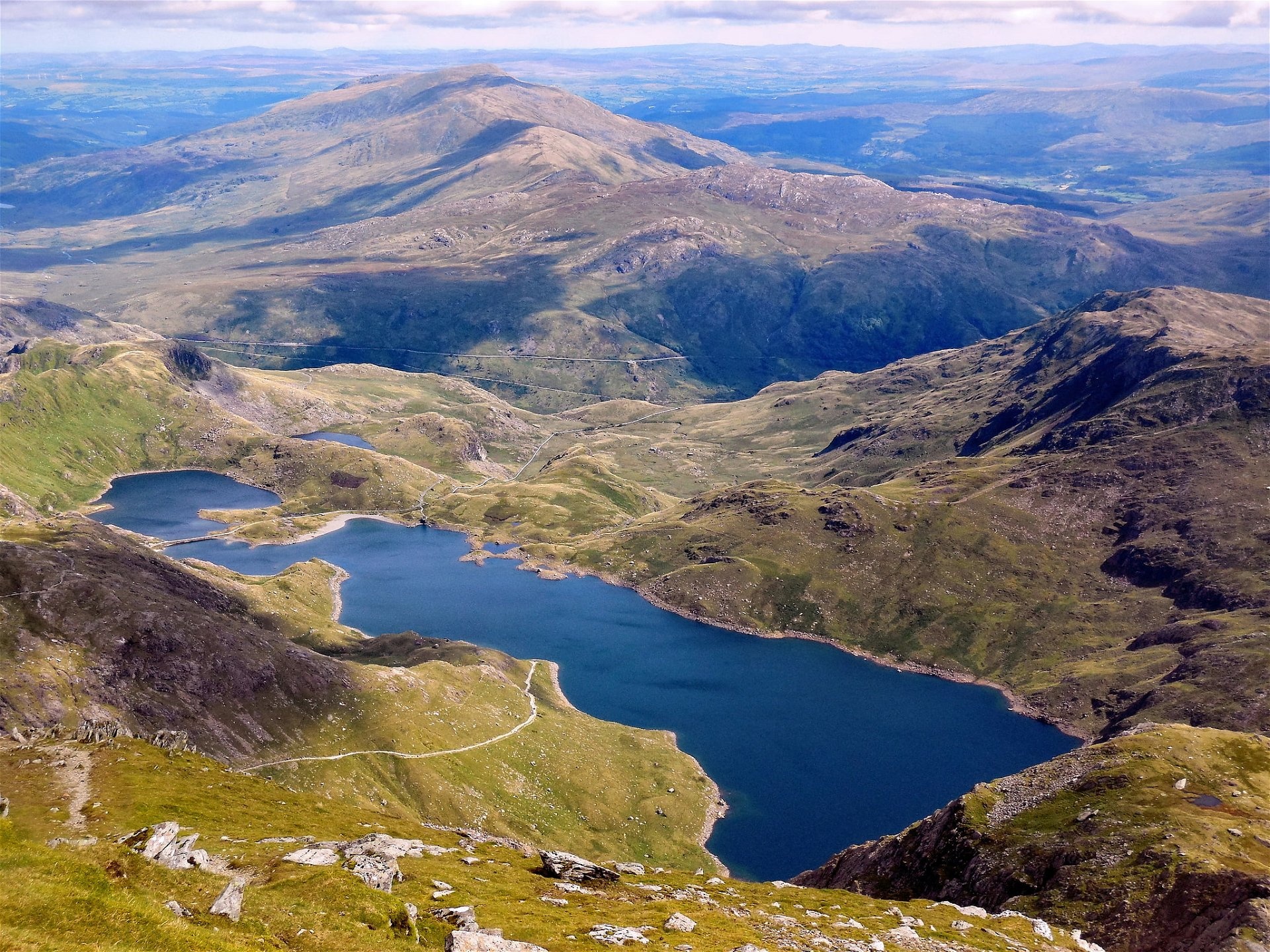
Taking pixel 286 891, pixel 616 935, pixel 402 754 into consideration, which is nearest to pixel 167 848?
pixel 286 891

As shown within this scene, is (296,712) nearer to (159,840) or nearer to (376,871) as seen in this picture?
(376,871)

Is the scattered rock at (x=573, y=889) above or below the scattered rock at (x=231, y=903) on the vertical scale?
below

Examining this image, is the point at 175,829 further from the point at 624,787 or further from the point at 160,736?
the point at 624,787

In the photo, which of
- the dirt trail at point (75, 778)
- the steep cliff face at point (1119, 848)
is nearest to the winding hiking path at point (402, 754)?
the dirt trail at point (75, 778)

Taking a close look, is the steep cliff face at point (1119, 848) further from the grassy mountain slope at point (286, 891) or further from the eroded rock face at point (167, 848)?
the eroded rock face at point (167, 848)

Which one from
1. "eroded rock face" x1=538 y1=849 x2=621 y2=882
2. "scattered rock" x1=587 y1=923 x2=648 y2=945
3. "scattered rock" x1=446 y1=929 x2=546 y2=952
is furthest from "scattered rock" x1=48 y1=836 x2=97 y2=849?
"eroded rock face" x1=538 y1=849 x2=621 y2=882

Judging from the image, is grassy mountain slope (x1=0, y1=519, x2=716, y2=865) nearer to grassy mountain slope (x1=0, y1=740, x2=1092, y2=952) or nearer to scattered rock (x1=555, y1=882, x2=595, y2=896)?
grassy mountain slope (x1=0, y1=740, x2=1092, y2=952)
